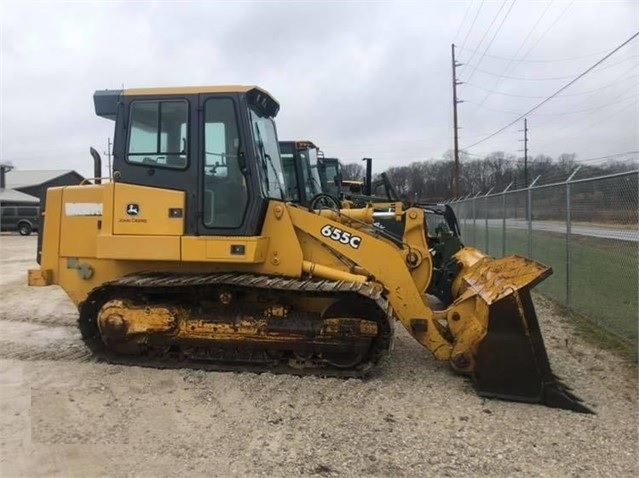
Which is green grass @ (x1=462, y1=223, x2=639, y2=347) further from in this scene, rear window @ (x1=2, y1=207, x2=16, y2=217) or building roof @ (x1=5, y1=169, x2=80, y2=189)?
building roof @ (x1=5, y1=169, x2=80, y2=189)

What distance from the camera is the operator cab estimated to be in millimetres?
5770

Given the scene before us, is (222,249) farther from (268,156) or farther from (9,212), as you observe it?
(9,212)

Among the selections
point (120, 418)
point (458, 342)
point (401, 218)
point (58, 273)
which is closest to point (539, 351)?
point (458, 342)

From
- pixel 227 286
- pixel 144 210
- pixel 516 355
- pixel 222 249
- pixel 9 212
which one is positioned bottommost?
pixel 516 355

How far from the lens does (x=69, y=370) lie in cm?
578

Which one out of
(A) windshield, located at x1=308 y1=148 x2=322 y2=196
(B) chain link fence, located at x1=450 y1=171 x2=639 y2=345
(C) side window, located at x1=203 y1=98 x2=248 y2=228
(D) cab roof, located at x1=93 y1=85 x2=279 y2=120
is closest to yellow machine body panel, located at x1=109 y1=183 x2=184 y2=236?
(C) side window, located at x1=203 y1=98 x2=248 y2=228

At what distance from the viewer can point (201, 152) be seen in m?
5.80

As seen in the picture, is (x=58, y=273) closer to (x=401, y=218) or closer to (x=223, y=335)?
(x=223, y=335)

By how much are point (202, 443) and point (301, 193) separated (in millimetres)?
5632

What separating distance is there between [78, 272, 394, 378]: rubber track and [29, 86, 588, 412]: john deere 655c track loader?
0.01 meters

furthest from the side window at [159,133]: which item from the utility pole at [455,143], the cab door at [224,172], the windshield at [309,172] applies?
the utility pole at [455,143]

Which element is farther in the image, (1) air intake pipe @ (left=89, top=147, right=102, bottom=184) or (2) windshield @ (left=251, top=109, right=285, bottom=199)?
(1) air intake pipe @ (left=89, top=147, right=102, bottom=184)

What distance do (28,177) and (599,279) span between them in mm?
70574

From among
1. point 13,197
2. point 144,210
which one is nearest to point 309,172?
point 144,210
